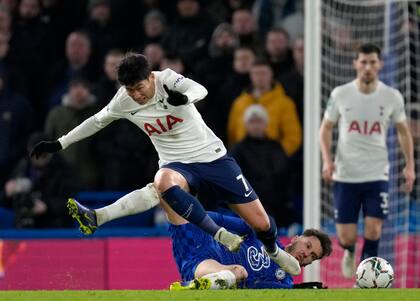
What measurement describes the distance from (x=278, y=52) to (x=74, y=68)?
8.13 feet

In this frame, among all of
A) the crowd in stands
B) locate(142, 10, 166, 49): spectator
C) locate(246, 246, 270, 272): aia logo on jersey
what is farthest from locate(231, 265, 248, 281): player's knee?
locate(142, 10, 166, 49): spectator

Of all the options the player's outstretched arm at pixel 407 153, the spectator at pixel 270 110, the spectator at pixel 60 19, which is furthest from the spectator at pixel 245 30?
the player's outstretched arm at pixel 407 153

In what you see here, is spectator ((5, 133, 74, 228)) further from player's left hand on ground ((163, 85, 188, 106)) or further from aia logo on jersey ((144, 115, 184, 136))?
player's left hand on ground ((163, 85, 188, 106))

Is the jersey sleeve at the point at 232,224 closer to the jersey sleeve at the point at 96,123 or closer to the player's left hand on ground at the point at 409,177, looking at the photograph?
the jersey sleeve at the point at 96,123

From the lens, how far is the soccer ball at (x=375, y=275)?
1081cm

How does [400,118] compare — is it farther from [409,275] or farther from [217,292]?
[217,292]

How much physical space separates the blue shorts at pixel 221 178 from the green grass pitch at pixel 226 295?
1.16 m

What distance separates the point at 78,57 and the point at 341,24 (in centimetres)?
320

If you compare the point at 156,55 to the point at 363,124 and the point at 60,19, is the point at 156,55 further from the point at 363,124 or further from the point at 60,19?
the point at 363,124

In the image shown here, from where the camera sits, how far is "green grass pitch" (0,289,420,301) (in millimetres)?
9094

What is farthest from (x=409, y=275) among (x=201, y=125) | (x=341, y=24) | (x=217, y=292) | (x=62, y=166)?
(x=217, y=292)

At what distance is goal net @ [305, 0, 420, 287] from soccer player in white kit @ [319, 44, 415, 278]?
95 centimetres

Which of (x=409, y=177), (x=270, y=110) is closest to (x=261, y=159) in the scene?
(x=270, y=110)

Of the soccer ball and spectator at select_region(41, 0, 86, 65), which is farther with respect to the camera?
spectator at select_region(41, 0, 86, 65)
